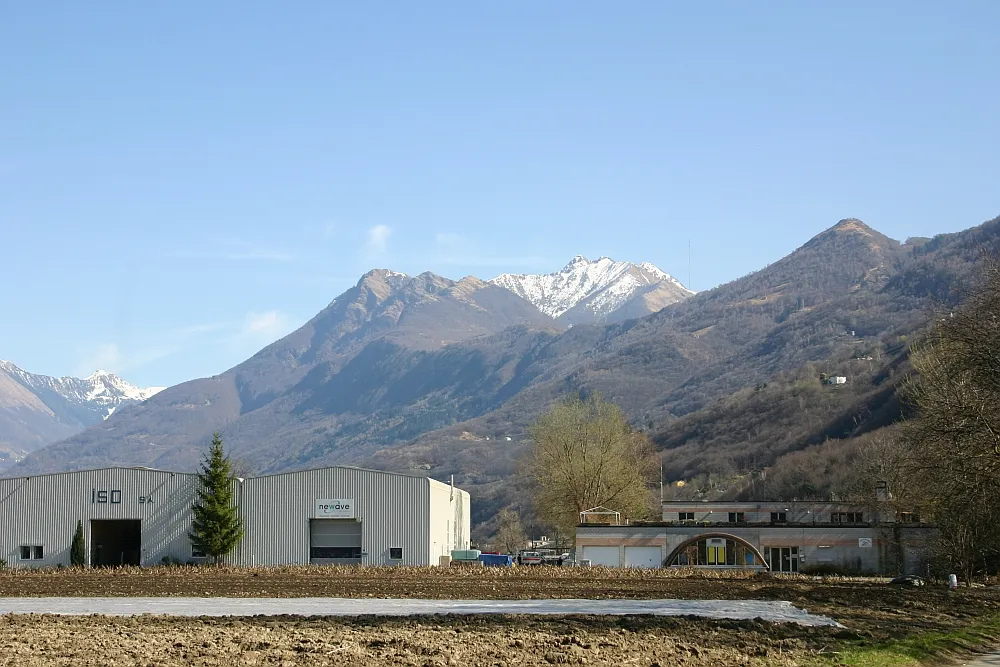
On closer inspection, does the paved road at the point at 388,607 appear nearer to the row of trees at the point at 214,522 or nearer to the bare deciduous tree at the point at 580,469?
the row of trees at the point at 214,522

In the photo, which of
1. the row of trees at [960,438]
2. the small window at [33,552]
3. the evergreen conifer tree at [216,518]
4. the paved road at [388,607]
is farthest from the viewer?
the small window at [33,552]

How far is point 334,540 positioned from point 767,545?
27647 millimetres

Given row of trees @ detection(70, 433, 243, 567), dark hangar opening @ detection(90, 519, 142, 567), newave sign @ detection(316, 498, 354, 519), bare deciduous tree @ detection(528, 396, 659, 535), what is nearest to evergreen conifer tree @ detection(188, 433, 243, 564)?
row of trees @ detection(70, 433, 243, 567)

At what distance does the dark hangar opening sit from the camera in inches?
3022

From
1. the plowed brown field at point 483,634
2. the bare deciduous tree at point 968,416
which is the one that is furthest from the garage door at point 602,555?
the bare deciduous tree at point 968,416

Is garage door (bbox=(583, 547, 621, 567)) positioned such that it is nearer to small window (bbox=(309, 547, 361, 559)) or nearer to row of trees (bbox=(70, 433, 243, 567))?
small window (bbox=(309, 547, 361, 559))

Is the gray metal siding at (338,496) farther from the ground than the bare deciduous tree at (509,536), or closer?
farther from the ground

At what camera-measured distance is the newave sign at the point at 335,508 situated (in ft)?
242

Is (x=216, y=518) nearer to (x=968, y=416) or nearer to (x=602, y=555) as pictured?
(x=602, y=555)

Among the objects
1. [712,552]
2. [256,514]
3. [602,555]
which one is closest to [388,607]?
[256,514]

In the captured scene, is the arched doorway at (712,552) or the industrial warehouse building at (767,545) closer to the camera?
the industrial warehouse building at (767,545)

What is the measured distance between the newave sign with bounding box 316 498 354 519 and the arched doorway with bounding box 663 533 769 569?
2017 centimetres

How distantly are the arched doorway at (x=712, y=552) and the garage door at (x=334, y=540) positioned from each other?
19.6 metres

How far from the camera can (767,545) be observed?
7675cm
